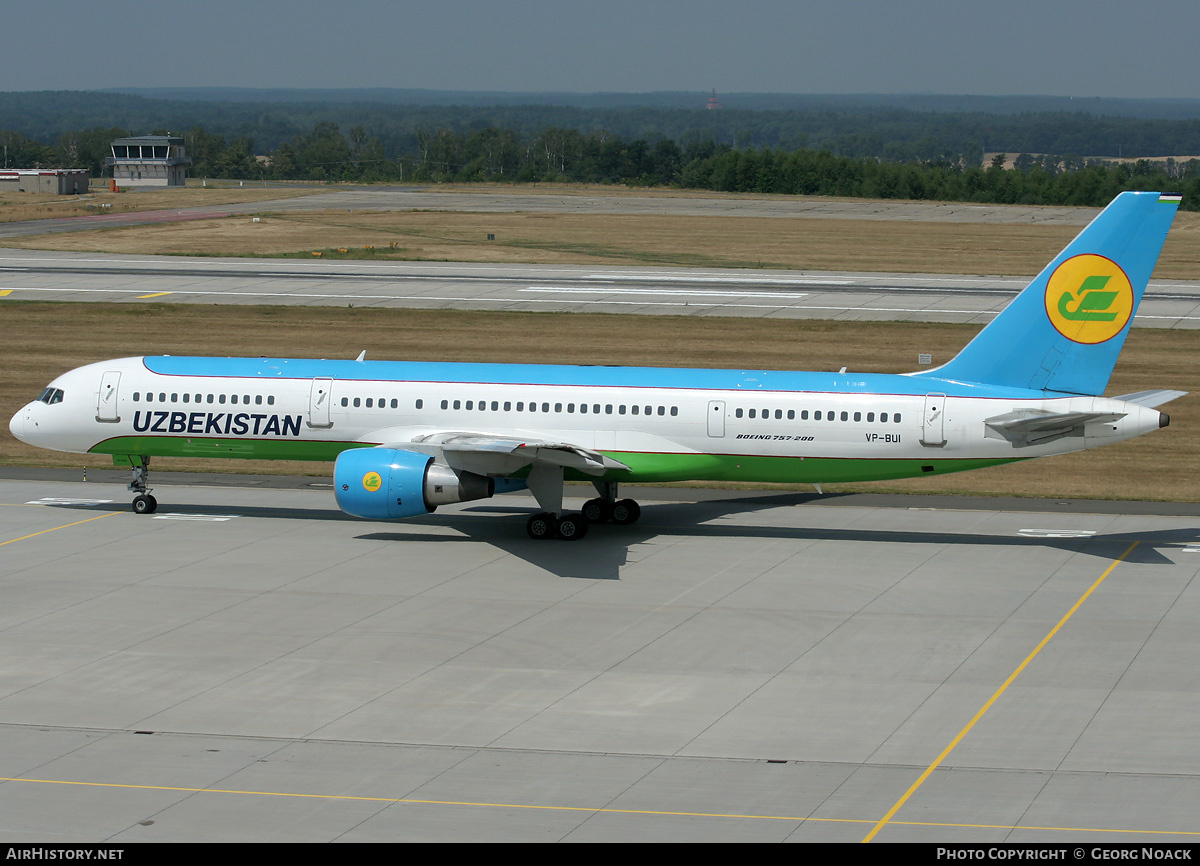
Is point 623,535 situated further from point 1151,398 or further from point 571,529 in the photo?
point 1151,398

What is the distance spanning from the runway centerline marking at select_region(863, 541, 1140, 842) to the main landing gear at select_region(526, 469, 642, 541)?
1235 cm

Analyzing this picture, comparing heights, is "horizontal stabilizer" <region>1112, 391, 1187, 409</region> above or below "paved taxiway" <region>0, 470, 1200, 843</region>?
above

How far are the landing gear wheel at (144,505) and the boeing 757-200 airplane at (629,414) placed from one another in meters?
0.06

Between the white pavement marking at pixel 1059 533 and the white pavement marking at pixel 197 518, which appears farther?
the white pavement marking at pixel 197 518

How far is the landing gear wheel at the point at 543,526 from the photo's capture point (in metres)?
36.3


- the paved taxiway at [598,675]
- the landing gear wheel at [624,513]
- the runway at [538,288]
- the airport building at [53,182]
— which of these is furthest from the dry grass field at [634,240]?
the paved taxiway at [598,675]

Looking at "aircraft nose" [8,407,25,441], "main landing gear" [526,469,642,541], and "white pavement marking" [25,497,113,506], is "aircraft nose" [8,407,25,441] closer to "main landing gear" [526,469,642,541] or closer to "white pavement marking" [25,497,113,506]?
"white pavement marking" [25,497,113,506]

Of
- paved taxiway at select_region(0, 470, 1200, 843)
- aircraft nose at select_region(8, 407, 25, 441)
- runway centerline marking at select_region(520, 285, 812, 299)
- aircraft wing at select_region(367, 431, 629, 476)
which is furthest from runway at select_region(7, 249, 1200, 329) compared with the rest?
aircraft wing at select_region(367, 431, 629, 476)

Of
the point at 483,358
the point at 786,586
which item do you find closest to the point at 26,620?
the point at 786,586

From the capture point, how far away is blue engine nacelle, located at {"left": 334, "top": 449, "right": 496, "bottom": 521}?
112 ft

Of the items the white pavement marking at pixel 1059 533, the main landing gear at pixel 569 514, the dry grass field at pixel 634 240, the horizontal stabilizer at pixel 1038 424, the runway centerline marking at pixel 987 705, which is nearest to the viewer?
the runway centerline marking at pixel 987 705

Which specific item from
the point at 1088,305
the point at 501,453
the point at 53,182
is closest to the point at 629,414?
the point at 501,453

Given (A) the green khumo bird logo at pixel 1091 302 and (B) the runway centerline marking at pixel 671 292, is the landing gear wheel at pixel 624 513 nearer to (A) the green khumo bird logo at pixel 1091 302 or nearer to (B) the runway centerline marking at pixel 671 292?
(A) the green khumo bird logo at pixel 1091 302

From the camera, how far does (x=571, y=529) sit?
36312mm
